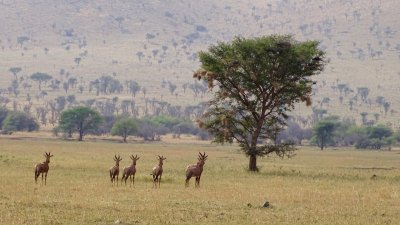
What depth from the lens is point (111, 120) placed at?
158 meters

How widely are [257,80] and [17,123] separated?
103m

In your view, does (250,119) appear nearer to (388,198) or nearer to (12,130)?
(388,198)

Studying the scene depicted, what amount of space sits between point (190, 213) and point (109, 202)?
3.58 m

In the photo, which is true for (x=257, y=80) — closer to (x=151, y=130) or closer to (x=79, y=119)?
(x=79, y=119)

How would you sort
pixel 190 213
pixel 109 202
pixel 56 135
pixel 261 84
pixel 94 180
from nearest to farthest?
1. pixel 190 213
2. pixel 109 202
3. pixel 94 180
4. pixel 261 84
5. pixel 56 135

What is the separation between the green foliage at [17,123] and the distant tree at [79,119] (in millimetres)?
13221

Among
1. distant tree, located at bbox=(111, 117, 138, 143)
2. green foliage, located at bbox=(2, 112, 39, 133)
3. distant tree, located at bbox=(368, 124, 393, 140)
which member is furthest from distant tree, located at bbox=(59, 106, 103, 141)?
distant tree, located at bbox=(368, 124, 393, 140)

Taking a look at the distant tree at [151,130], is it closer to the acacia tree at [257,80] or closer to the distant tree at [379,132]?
the distant tree at [379,132]

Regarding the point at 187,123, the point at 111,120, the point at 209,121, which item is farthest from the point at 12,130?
the point at 209,121

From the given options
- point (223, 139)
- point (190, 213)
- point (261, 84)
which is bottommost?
point (190, 213)

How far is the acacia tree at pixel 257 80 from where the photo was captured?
164 feet

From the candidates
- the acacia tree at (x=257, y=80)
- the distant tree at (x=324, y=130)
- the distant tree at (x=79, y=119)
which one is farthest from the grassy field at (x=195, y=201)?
the distant tree at (x=79, y=119)

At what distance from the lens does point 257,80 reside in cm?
4981

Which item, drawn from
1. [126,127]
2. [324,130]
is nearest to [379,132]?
[324,130]
